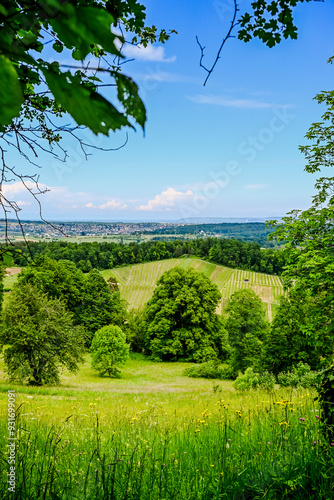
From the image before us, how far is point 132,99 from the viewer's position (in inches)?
25.1

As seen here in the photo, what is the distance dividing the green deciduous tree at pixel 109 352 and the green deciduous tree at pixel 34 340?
7201mm

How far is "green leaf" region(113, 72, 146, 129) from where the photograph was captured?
626mm

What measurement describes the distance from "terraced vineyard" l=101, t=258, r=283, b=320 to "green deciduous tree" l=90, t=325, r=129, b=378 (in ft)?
109

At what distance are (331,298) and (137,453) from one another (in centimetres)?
438

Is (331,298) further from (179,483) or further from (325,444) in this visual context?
(179,483)

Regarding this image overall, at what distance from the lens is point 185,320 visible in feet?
124

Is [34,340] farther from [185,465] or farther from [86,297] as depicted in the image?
[86,297]

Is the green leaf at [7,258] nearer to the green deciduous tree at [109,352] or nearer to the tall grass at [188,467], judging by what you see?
the tall grass at [188,467]

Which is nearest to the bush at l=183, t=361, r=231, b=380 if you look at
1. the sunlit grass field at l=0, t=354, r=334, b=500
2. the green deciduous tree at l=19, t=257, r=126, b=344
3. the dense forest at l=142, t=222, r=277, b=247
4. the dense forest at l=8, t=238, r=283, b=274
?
the green deciduous tree at l=19, t=257, r=126, b=344

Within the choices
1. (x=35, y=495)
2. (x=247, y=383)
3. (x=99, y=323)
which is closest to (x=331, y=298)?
(x=35, y=495)

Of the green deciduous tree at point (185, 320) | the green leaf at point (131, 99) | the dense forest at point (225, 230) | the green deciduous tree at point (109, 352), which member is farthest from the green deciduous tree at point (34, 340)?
the dense forest at point (225, 230)

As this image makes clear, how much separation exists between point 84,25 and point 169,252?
90.9 meters

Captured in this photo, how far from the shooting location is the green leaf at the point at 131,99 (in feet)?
2.05

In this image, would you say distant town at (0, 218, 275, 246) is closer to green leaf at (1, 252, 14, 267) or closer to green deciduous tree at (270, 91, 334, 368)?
green deciduous tree at (270, 91, 334, 368)
